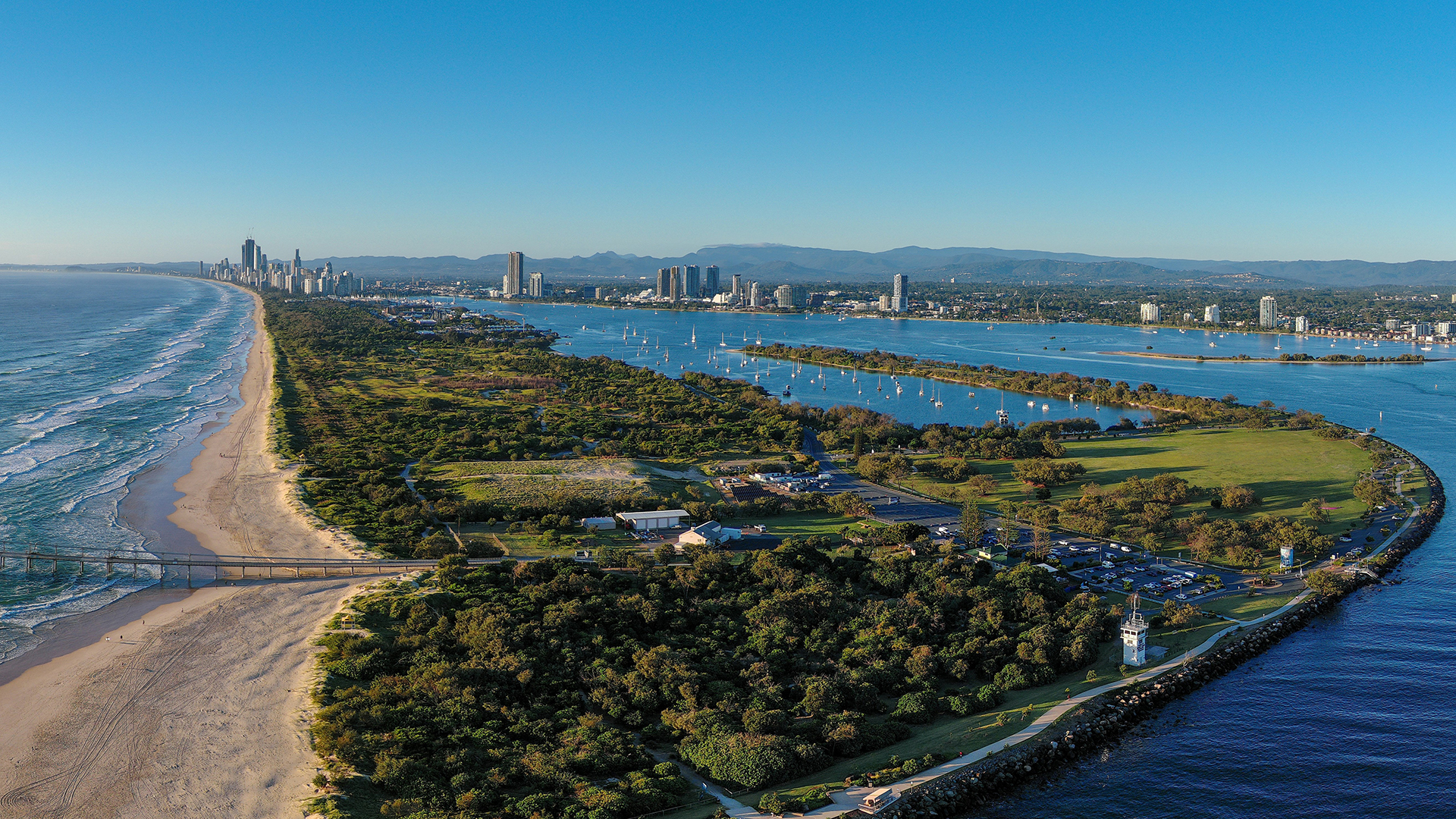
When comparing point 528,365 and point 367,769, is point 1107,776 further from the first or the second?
point 528,365

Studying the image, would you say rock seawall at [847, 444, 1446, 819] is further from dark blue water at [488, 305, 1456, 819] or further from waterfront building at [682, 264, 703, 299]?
waterfront building at [682, 264, 703, 299]

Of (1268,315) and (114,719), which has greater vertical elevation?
(1268,315)

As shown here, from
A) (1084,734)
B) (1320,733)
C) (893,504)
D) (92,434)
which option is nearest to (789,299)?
(92,434)

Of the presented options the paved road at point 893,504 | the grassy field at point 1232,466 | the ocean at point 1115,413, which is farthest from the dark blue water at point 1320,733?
the paved road at point 893,504

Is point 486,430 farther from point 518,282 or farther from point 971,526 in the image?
point 518,282

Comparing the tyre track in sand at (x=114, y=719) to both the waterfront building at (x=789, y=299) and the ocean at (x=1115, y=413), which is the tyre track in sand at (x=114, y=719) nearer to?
the ocean at (x=1115, y=413)
